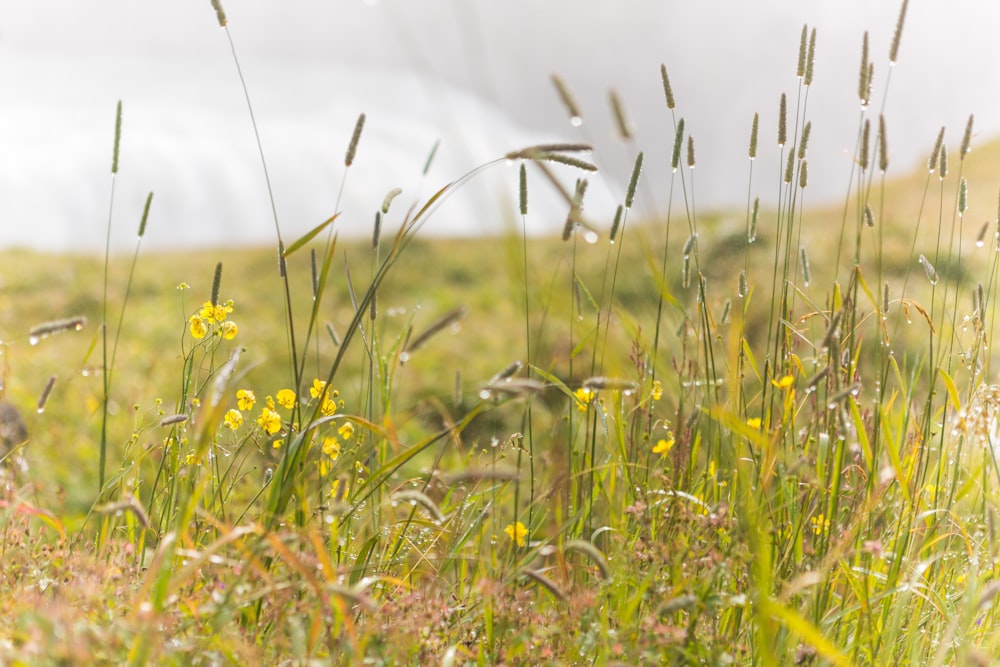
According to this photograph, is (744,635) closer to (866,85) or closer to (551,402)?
(551,402)

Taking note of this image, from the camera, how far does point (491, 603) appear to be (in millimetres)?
1478

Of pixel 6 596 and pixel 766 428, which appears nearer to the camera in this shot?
pixel 6 596

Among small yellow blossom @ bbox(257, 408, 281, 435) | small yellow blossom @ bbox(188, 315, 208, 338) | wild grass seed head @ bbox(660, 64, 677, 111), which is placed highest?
wild grass seed head @ bbox(660, 64, 677, 111)

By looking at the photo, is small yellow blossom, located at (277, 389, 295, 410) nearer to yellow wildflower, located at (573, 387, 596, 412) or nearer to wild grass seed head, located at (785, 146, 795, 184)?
yellow wildflower, located at (573, 387, 596, 412)

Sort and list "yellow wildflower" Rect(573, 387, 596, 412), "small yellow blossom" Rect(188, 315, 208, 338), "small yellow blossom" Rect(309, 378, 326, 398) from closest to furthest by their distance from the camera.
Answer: "yellow wildflower" Rect(573, 387, 596, 412), "small yellow blossom" Rect(309, 378, 326, 398), "small yellow blossom" Rect(188, 315, 208, 338)

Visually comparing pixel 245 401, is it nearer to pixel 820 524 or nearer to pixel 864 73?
pixel 820 524

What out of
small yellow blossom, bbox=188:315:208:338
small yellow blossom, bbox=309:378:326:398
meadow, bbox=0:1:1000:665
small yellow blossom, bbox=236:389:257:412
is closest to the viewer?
meadow, bbox=0:1:1000:665

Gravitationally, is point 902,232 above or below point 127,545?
above

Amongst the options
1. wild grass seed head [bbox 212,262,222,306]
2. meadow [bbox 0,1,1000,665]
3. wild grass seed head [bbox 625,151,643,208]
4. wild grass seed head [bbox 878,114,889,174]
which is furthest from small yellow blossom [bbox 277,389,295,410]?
wild grass seed head [bbox 878,114,889,174]

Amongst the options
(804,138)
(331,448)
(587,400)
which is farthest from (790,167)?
(331,448)

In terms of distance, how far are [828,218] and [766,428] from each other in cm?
1571

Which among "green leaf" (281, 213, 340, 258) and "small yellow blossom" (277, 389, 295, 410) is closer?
"green leaf" (281, 213, 340, 258)

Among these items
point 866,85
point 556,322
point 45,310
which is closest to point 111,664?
point 866,85

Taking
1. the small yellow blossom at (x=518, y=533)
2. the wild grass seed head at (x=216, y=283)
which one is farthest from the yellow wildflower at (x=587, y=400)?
the wild grass seed head at (x=216, y=283)
